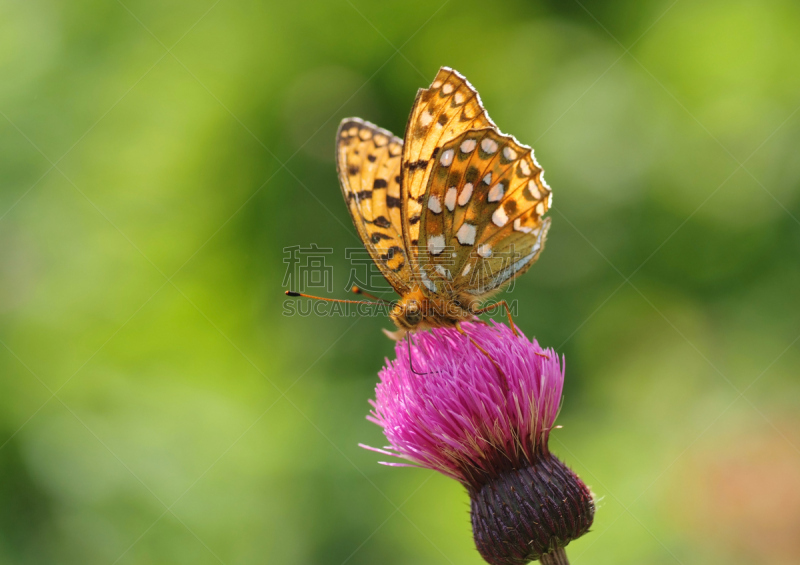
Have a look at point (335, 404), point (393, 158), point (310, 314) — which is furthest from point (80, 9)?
point (335, 404)

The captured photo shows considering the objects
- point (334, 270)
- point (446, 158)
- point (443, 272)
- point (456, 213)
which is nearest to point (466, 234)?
point (456, 213)

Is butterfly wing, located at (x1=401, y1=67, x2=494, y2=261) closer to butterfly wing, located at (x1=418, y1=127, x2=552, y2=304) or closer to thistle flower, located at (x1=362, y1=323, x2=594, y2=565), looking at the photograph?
butterfly wing, located at (x1=418, y1=127, x2=552, y2=304)

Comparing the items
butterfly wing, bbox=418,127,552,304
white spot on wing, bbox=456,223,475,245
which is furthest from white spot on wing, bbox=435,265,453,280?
white spot on wing, bbox=456,223,475,245

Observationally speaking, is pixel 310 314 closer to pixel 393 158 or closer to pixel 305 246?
pixel 305 246

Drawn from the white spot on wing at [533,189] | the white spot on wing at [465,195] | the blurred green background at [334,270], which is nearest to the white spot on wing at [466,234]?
the white spot on wing at [465,195]

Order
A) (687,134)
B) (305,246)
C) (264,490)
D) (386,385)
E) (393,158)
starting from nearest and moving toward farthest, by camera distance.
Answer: (386,385)
(393,158)
(264,490)
(687,134)
(305,246)

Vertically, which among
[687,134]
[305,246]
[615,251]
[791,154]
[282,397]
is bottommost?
[282,397]

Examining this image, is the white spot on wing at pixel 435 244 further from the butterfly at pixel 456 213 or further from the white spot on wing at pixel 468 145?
the white spot on wing at pixel 468 145
